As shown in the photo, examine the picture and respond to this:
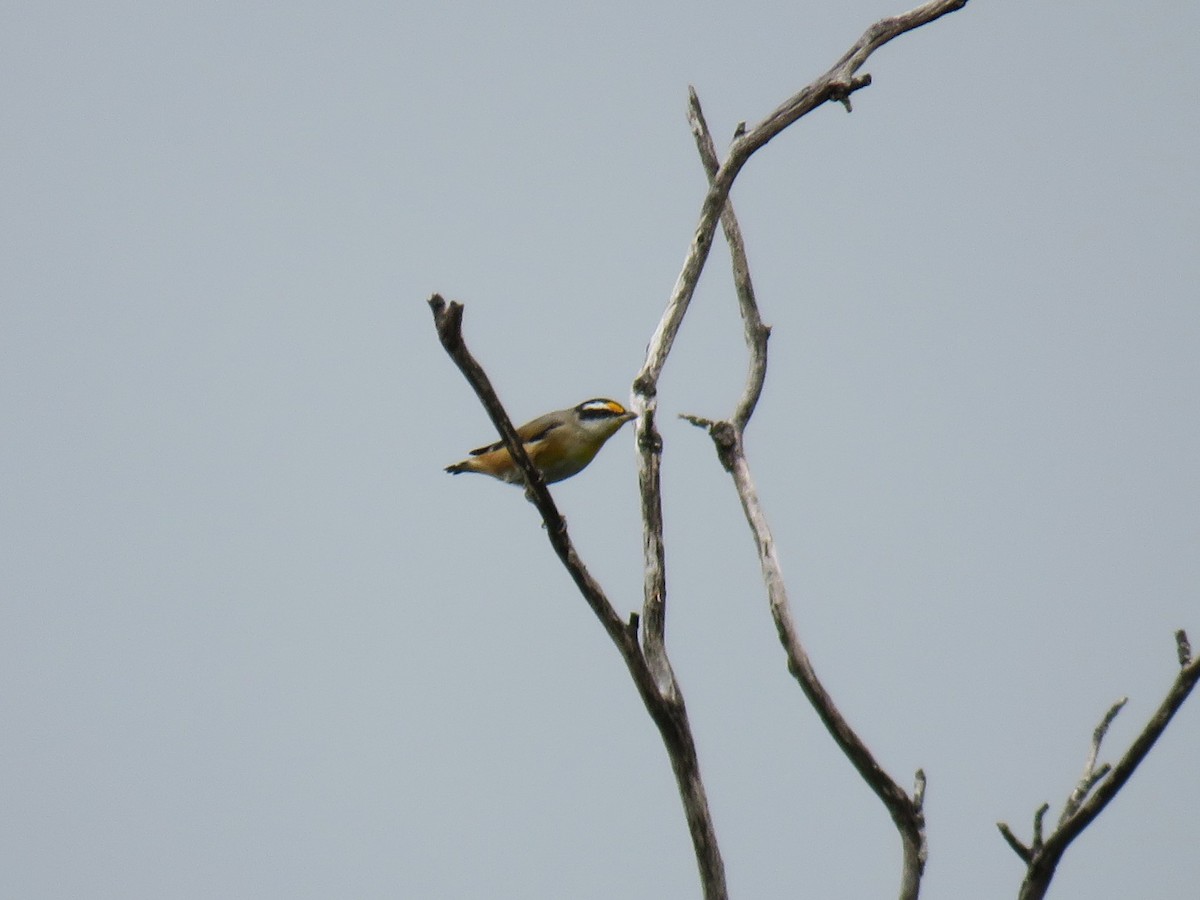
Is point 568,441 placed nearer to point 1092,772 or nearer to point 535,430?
point 535,430

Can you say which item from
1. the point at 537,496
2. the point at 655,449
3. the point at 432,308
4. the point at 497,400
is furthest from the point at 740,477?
the point at 432,308

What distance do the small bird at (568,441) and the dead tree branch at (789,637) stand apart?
7.92ft

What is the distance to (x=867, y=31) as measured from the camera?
8133 mm

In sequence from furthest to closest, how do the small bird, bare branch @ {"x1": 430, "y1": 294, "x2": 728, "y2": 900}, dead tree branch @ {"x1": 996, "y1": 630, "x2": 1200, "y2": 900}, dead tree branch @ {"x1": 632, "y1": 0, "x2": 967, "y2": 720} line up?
the small bird
dead tree branch @ {"x1": 632, "y1": 0, "x2": 967, "y2": 720}
bare branch @ {"x1": 430, "y1": 294, "x2": 728, "y2": 900}
dead tree branch @ {"x1": 996, "y1": 630, "x2": 1200, "y2": 900}

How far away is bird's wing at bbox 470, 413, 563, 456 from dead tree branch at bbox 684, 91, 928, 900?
9.27 feet

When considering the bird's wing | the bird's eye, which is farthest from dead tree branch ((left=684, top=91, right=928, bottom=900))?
the bird's wing

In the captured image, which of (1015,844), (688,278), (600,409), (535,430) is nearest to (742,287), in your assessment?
(688,278)

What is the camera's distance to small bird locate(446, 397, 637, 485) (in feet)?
34.3

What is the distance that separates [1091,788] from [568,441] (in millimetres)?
5302

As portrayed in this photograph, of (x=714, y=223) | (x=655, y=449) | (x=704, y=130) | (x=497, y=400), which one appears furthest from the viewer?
(x=704, y=130)

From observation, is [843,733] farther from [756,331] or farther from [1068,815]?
[756,331]

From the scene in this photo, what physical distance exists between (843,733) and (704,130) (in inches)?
157

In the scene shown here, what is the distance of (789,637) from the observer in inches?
262

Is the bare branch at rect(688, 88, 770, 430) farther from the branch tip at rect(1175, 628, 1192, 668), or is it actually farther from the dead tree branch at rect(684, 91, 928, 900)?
the branch tip at rect(1175, 628, 1192, 668)
